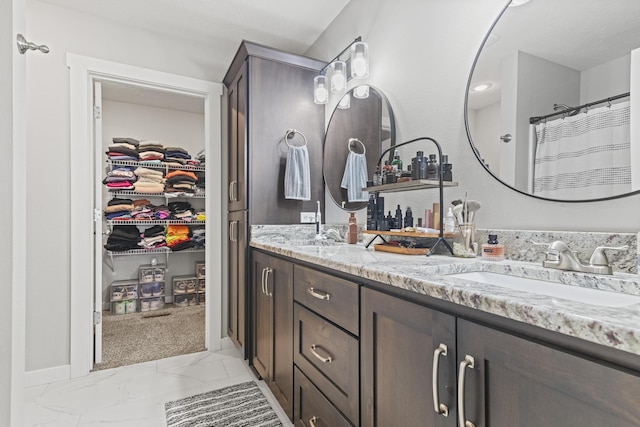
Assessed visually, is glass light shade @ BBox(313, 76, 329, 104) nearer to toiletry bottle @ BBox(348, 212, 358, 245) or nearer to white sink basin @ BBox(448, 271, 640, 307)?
toiletry bottle @ BBox(348, 212, 358, 245)

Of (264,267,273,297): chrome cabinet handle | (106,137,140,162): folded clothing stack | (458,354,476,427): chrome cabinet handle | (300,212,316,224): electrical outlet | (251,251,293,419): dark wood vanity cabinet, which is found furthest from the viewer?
(106,137,140,162): folded clothing stack

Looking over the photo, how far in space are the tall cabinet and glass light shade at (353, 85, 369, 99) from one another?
1.27 ft

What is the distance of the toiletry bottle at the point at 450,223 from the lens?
1322 mm

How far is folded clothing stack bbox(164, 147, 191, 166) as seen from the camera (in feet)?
12.2

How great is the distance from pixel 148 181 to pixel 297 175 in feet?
7.36

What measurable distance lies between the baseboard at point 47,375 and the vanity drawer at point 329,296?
1867 millimetres

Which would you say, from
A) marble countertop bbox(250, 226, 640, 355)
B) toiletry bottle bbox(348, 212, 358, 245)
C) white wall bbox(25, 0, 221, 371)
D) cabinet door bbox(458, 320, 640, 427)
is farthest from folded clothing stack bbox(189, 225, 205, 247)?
cabinet door bbox(458, 320, 640, 427)

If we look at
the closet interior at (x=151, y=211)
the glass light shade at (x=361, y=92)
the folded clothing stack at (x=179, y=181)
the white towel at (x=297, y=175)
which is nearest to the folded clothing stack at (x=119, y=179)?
the closet interior at (x=151, y=211)

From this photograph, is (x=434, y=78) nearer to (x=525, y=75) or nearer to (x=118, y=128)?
(x=525, y=75)

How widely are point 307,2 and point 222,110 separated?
1085 mm

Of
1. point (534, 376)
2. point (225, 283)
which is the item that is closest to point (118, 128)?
point (225, 283)

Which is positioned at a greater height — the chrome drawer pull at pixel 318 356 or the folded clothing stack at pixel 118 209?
the folded clothing stack at pixel 118 209

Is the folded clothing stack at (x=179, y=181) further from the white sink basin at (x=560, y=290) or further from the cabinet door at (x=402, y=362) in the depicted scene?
the white sink basin at (x=560, y=290)

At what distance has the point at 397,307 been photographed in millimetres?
819
